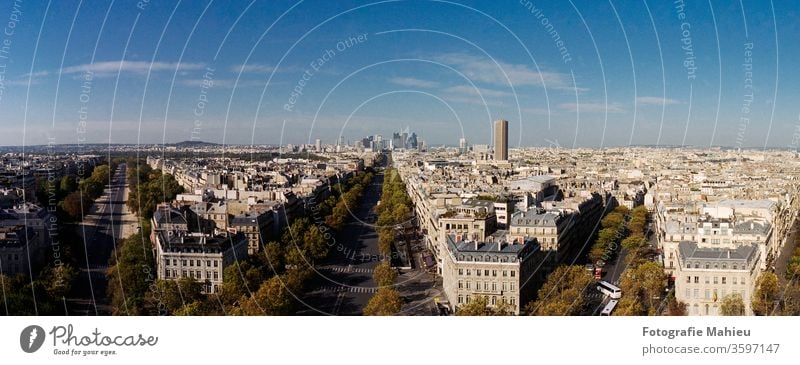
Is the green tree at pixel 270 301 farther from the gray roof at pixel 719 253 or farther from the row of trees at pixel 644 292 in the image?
the gray roof at pixel 719 253

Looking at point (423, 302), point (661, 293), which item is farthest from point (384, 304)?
point (661, 293)

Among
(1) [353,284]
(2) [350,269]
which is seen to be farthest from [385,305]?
(2) [350,269]

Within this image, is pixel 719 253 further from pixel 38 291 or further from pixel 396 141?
pixel 396 141

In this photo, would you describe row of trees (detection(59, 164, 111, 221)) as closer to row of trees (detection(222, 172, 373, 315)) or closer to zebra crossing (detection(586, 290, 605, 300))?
row of trees (detection(222, 172, 373, 315))

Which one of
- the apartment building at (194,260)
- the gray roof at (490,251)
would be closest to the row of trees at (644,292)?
the gray roof at (490,251)

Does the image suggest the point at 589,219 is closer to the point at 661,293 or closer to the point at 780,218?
the point at 780,218

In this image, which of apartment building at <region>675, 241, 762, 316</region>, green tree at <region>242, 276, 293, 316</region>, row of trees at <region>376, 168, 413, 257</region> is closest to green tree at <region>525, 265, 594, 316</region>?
apartment building at <region>675, 241, 762, 316</region>
